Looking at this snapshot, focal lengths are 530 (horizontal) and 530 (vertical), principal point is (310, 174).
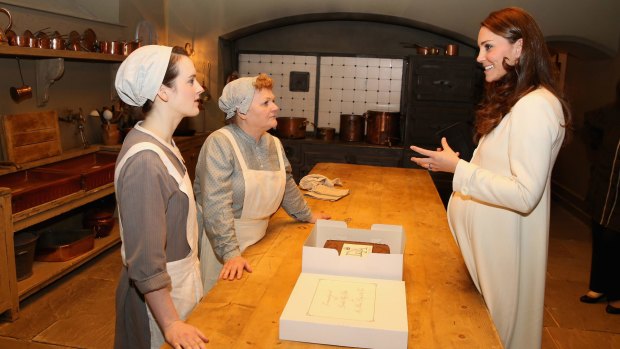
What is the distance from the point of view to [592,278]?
4.02m

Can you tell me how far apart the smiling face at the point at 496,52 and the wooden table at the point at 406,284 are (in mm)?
740

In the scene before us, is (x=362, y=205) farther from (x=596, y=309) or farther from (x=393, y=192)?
(x=596, y=309)

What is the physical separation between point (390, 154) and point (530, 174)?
14.0 ft

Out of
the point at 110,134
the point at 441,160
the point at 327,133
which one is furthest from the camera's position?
the point at 327,133

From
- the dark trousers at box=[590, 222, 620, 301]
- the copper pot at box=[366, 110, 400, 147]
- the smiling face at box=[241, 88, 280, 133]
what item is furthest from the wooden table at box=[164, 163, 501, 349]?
the copper pot at box=[366, 110, 400, 147]

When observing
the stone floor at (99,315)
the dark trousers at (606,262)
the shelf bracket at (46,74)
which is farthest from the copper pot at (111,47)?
the dark trousers at (606,262)

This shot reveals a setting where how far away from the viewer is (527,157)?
1.70 meters

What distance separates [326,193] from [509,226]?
1.32 meters

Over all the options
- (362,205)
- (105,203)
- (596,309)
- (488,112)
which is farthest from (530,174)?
(105,203)

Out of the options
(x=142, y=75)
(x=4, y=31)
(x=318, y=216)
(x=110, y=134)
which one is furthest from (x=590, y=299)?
(x=4, y=31)

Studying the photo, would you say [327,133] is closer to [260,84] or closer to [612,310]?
[612,310]

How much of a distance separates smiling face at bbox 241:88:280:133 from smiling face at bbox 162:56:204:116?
26.9 inches

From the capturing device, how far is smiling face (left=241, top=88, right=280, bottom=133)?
2.43 m

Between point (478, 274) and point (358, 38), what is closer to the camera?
point (478, 274)
